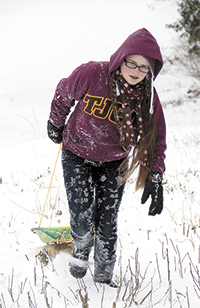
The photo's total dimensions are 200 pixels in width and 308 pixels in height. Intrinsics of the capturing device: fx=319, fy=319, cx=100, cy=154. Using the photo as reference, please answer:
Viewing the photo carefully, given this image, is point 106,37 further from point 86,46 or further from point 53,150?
point 53,150

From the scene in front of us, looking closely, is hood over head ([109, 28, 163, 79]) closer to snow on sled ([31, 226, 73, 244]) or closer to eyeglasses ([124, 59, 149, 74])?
eyeglasses ([124, 59, 149, 74])

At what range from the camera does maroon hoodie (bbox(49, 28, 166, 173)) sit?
2303 mm

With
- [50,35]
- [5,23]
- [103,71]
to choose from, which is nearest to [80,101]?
[103,71]

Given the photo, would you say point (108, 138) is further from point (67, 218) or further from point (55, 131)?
point (67, 218)

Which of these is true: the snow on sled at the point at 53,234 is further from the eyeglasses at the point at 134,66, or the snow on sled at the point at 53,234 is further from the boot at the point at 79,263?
the eyeglasses at the point at 134,66

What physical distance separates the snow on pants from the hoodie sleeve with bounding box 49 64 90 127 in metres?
0.34

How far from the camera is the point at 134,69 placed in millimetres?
2309

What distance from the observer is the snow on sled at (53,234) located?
311 centimetres

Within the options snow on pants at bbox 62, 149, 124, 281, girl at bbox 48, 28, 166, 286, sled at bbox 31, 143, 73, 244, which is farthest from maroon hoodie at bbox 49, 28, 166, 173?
sled at bbox 31, 143, 73, 244

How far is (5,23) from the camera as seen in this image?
92.1 ft

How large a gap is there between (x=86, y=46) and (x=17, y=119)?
38.6ft

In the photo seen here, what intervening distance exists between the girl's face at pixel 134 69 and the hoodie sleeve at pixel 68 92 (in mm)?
296

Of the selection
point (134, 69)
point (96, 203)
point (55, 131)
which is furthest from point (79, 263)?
point (134, 69)

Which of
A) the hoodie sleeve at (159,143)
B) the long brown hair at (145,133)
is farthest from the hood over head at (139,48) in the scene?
the hoodie sleeve at (159,143)
